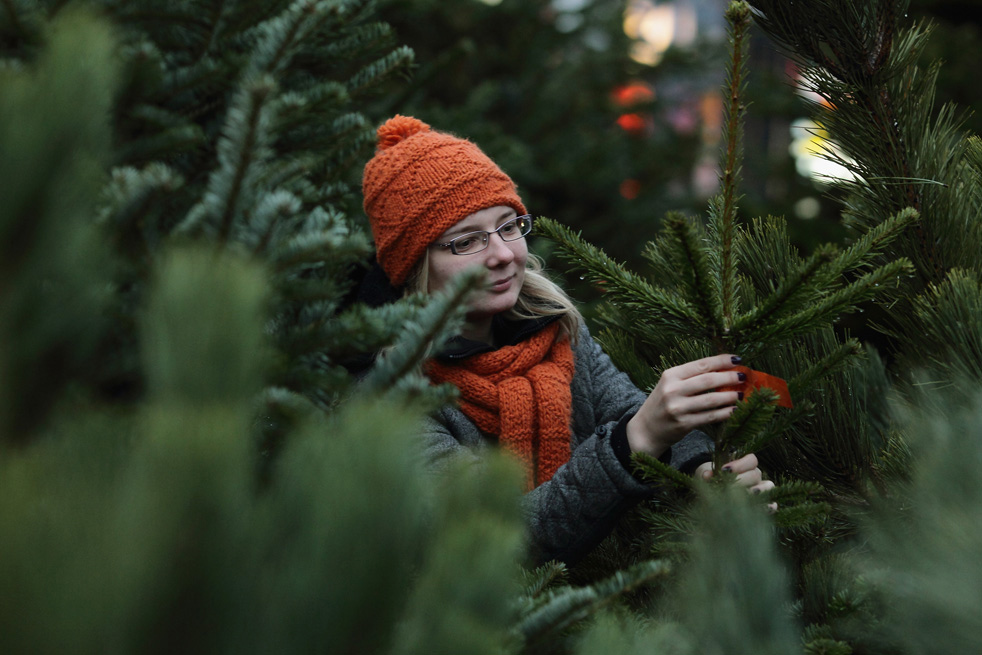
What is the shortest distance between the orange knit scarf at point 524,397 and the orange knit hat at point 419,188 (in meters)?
0.30

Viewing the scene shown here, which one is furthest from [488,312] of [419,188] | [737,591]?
[737,591]

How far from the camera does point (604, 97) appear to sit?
17.2 feet

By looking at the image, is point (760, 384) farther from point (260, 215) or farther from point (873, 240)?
point (260, 215)

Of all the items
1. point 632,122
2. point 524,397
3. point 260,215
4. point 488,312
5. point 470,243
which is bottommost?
point 632,122

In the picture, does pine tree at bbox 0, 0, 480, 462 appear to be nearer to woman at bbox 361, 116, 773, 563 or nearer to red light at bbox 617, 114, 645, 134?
woman at bbox 361, 116, 773, 563

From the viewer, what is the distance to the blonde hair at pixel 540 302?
6.72 ft

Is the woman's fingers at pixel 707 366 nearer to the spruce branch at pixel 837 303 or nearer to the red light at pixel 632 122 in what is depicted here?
the spruce branch at pixel 837 303

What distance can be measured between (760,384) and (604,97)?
4.39 meters

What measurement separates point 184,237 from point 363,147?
0.84 m

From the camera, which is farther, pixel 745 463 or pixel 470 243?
pixel 470 243

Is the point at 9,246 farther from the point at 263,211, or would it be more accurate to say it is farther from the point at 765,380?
the point at 765,380

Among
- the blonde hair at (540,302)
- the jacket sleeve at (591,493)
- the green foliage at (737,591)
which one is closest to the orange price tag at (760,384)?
the jacket sleeve at (591,493)

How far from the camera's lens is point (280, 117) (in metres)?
0.89

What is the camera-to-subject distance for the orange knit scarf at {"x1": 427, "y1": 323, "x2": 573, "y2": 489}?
1.86m
